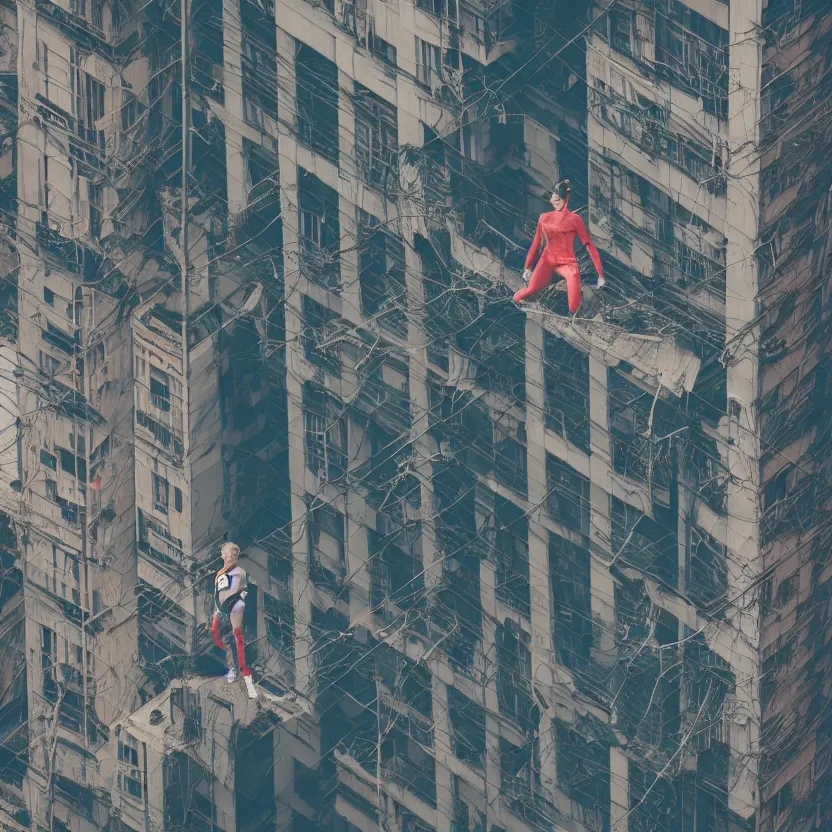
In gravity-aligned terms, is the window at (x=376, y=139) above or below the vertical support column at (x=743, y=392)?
above

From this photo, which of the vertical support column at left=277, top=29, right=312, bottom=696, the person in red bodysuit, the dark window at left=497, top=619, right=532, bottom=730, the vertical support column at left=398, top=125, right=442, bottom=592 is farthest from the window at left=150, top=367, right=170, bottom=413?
the person in red bodysuit

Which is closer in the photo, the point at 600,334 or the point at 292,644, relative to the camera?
the point at 600,334

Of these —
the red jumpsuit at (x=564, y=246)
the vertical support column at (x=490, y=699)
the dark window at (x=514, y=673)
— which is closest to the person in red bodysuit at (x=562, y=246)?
the red jumpsuit at (x=564, y=246)

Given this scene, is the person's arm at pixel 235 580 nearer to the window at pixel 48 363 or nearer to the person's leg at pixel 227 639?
Answer: the person's leg at pixel 227 639

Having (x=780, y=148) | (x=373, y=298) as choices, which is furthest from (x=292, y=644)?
(x=780, y=148)

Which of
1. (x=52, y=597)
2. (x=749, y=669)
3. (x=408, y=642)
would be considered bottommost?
(x=749, y=669)

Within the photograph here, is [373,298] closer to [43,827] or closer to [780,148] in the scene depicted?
[780,148]

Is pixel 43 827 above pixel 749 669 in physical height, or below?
above
